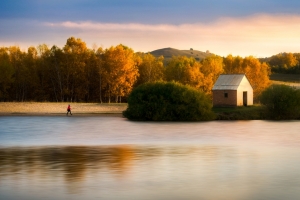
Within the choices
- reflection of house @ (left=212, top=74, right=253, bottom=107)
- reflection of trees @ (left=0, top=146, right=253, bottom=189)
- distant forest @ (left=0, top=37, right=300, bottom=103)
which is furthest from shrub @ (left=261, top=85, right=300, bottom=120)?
reflection of trees @ (left=0, top=146, right=253, bottom=189)

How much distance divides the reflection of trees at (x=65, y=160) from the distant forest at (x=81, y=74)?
7271 centimetres

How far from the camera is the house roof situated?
282 ft

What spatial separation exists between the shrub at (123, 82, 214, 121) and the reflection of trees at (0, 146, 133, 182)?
39689mm

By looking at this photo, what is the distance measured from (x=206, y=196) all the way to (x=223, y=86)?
72.3 metres

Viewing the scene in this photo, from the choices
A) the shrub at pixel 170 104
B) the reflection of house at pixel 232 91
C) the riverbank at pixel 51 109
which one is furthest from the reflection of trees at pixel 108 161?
the riverbank at pixel 51 109

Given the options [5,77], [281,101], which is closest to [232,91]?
[281,101]

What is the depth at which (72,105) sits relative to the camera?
9462cm

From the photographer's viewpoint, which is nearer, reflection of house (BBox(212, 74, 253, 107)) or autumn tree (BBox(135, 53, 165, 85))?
reflection of house (BBox(212, 74, 253, 107))

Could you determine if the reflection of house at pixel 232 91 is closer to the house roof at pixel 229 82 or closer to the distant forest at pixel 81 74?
the house roof at pixel 229 82

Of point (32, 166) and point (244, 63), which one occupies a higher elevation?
point (244, 63)

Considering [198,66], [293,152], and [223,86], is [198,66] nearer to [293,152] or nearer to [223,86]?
[223,86]

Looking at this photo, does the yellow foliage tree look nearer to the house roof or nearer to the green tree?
the house roof

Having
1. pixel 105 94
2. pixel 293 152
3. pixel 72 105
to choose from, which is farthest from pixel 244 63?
pixel 293 152

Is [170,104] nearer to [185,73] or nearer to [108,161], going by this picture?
[185,73]
